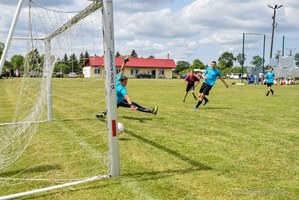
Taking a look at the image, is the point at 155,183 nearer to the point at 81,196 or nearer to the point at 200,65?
the point at 81,196

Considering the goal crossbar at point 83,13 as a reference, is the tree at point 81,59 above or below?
below

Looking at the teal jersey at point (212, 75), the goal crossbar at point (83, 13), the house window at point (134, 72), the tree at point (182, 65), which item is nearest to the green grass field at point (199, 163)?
the goal crossbar at point (83, 13)

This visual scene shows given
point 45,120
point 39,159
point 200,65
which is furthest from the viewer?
point 200,65

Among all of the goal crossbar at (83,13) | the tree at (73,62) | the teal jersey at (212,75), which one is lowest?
the teal jersey at (212,75)

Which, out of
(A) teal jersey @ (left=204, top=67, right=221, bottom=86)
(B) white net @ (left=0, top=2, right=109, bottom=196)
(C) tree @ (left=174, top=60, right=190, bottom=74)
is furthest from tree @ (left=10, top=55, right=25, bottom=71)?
(C) tree @ (left=174, top=60, right=190, bottom=74)

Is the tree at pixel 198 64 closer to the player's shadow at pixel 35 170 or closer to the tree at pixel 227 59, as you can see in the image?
the tree at pixel 227 59

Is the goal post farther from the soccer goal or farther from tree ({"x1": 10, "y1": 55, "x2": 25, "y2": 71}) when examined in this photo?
tree ({"x1": 10, "y1": 55, "x2": 25, "y2": 71})

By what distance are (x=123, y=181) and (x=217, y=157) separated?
6.87 ft

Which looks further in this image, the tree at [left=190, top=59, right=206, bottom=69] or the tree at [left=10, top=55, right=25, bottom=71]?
the tree at [left=190, top=59, right=206, bottom=69]

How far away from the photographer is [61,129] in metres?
9.25

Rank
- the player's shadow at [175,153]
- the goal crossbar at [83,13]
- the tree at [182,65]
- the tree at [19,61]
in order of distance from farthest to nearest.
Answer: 1. the tree at [182,65]
2. the tree at [19,61]
3. the player's shadow at [175,153]
4. the goal crossbar at [83,13]

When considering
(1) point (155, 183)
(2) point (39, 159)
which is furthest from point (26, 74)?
(1) point (155, 183)

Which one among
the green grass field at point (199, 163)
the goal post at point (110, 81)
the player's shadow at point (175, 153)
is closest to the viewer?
the green grass field at point (199, 163)

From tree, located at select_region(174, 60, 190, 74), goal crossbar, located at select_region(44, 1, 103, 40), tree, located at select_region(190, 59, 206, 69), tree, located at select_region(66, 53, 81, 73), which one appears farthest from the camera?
tree, located at select_region(174, 60, 190, 74)
